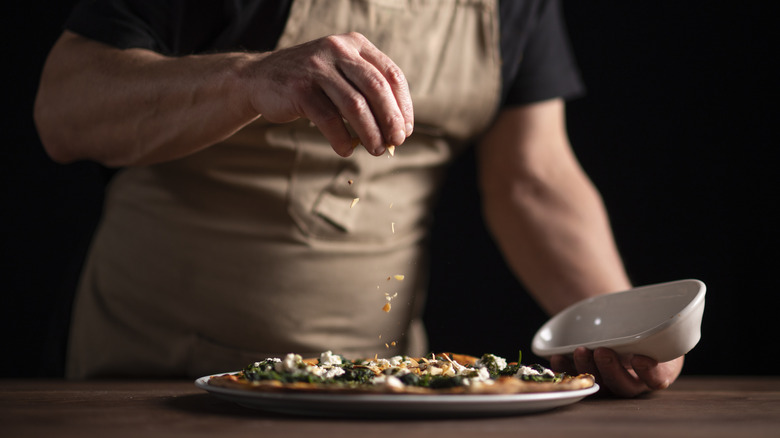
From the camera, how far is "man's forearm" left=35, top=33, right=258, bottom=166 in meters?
0.93

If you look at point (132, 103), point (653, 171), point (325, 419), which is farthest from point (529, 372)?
point (653, 171)

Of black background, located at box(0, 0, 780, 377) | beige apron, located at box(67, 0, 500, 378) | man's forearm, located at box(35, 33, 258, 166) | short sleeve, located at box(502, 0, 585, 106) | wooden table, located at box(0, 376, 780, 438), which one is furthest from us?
black background, located at box(0, 0, 780, 377)

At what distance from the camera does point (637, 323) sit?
951mm

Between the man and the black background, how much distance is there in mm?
804

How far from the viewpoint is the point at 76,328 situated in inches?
52.4

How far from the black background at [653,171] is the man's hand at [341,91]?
1.50 meters

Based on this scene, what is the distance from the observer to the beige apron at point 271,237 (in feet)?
4.06

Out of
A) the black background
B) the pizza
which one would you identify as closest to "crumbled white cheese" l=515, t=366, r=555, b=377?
the pizza

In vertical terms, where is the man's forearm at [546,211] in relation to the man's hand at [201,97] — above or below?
below

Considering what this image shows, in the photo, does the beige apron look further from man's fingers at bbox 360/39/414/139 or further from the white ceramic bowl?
man's fingers at bbox 360/39/414/139

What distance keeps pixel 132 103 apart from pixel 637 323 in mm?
735

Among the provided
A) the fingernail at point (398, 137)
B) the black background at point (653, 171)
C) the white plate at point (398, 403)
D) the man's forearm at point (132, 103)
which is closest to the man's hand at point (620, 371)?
the white plate at point (398, 403)

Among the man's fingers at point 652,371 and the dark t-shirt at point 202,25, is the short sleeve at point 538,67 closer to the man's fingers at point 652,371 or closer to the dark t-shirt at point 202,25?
the dark t-shirt at point 202,25

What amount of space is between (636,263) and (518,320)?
1.25ft
